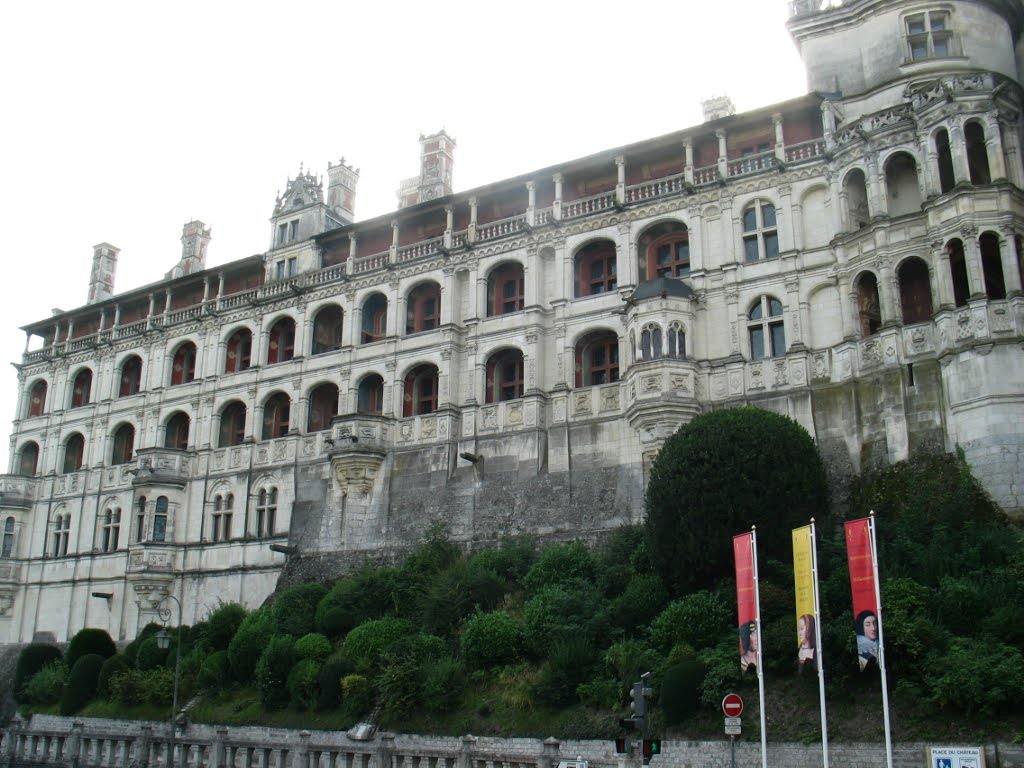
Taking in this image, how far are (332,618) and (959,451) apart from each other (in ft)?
68.1

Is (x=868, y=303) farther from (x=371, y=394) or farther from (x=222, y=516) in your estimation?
(x=222, y=516)

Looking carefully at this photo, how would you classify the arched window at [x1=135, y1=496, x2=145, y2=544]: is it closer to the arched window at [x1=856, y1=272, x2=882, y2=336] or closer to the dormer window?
the arched window at [x1=856, y1=272, x2=882, y2=336]

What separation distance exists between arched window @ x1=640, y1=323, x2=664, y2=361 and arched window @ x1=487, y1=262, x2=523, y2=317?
8027mm

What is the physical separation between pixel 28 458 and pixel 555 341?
3430 centimetres

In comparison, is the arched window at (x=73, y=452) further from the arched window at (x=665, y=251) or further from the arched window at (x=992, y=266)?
the arched window at (x=992, y=266)

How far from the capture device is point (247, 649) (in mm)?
35438

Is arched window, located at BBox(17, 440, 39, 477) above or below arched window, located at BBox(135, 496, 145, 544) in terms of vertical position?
above

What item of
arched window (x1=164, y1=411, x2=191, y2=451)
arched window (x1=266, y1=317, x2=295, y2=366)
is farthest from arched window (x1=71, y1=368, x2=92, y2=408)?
arched window (x1=266, y1=317, x2=295, y2=366)

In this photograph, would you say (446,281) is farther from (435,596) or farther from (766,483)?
(766,483)

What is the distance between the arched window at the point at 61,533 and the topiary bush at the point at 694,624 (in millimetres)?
37536

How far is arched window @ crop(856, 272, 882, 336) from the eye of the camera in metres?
35.4

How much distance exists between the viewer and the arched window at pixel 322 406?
4816 cm

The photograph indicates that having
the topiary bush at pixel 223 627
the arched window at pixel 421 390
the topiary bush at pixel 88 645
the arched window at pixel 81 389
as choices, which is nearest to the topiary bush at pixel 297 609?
the topiary bush at pixel 223 627

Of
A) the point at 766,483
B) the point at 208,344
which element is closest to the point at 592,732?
the point at 766,483
